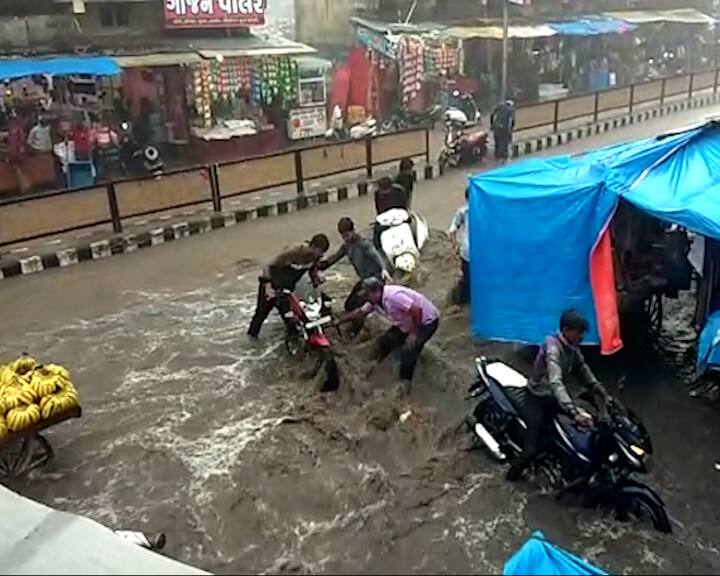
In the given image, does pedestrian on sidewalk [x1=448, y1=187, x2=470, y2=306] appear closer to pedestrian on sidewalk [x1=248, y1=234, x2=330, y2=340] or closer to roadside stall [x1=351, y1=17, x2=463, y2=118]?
pedestrian on sidewalk [x1=248, y1=234, x2=330, y2=340]

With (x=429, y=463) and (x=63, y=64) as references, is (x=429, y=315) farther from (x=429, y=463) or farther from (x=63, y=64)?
(x=63, y=64)

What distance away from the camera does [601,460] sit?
5.62 meters

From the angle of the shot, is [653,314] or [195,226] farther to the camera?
[195,226]

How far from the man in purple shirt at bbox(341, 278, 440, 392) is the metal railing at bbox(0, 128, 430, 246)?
6484 millimetres

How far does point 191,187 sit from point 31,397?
791 centimetres

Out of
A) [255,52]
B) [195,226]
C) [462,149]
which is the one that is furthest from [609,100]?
[195,226]

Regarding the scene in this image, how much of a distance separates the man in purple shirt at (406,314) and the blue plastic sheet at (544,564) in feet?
15.0

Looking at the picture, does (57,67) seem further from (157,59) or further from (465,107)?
(465,107)

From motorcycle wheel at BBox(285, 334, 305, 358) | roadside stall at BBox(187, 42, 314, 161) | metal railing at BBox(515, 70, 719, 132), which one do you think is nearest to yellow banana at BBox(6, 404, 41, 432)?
motorcycle wheel at BBox(285, 334, 305, 358)

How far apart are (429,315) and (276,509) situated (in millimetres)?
2434

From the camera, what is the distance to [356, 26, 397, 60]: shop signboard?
2098cm

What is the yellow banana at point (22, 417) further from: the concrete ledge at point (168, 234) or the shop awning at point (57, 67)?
the shop awning at point (57, 67)

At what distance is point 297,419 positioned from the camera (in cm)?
738

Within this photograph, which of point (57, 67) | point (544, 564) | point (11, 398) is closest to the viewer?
point (544, 564)
